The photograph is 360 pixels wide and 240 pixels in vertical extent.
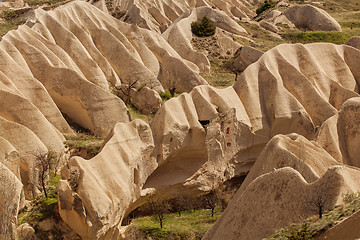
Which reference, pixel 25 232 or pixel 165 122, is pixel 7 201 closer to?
pixel 25 232

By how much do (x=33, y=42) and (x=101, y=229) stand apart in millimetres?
16730

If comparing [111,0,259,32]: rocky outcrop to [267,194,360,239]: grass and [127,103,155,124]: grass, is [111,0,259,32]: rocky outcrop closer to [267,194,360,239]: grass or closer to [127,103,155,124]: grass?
[127,103,155,124]: grass

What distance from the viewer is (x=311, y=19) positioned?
56.2 metres

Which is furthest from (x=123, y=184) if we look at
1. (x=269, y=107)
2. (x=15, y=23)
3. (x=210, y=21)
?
(x=210, y=21)

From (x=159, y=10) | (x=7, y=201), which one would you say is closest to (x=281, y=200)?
(x=7, y=201)

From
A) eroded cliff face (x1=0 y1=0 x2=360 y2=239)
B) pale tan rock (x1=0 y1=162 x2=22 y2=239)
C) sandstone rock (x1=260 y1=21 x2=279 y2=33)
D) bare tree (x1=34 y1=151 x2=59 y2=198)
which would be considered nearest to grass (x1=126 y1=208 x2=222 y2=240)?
eroded cliff face (x1=0 y1=0 x2=360 y2=239)

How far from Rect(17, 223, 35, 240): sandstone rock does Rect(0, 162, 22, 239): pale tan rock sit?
68cm

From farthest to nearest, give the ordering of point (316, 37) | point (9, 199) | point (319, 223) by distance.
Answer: point (316, 37) → point (9, 199) → point (319, 223)

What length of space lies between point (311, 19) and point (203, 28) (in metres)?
15.7

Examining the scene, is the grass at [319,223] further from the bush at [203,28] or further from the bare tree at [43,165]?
the bush at [203,28]

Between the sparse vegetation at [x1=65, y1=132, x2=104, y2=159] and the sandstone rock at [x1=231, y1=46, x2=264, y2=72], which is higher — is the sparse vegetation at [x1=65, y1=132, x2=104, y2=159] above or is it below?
above

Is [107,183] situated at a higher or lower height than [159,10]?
higher

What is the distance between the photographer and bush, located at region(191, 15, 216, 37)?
48125mm

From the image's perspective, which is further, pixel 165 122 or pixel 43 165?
pixel 165 122
